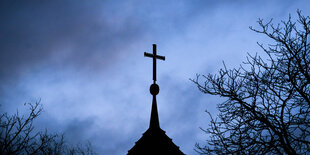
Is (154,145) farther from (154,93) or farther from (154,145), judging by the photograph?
(154,93)

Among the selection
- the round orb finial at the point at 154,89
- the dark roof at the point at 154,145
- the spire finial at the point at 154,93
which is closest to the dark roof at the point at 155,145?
the dark roof at the point at 154,145

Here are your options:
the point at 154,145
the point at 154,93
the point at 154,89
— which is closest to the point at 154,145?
the point at 154,145

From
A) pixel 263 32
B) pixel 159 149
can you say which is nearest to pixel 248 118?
pixel 263 32

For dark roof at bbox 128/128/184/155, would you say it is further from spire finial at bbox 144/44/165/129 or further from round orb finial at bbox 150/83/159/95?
round orb finial at bbox 150/83/159/95

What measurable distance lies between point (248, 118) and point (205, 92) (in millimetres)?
1540

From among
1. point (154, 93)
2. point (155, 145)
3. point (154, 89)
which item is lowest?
point (155, 145)

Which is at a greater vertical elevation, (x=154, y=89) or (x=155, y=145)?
(x=154, y=89)

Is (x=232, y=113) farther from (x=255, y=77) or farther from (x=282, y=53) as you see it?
(x=282, y=53)

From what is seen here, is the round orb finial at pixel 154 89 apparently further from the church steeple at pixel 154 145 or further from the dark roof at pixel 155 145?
the dark roof at pixel 155 145

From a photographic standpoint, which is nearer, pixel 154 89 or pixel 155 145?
pixel 155 145

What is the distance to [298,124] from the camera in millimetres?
5891

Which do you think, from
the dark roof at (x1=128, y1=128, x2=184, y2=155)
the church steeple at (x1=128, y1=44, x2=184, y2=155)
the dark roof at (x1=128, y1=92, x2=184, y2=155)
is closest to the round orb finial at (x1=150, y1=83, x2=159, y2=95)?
the church steeple at (x1=128, y1=44, x2=184, y2=155)

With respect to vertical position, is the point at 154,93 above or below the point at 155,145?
above

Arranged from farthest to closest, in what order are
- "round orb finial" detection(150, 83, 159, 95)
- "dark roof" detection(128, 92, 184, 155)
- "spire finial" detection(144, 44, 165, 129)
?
1. "round orb finial" detection(150, 83, 159, 95)
2. "spire finial" detection(144, 44, 165, 129)
3. "dark roof" detection(128, 92, 184, 155)
